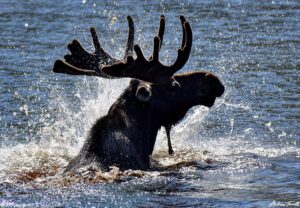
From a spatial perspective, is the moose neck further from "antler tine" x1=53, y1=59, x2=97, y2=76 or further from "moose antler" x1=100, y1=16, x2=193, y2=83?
"antler tine" x1=53, y1=59, x2=97, y2=76

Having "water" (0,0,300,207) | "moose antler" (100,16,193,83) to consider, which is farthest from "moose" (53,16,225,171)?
"water" (0,0,300,207)

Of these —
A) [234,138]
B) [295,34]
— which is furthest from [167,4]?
[234,138]

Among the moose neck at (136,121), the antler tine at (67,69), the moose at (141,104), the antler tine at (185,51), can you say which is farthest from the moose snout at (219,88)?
the antler tine at (67,69)

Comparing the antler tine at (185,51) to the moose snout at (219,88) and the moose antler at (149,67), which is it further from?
the moose snout at (219,88)

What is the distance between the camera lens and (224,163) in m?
9.45

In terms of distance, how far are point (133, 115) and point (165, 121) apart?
1.21ft

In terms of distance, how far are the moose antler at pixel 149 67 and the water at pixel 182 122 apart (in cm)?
54

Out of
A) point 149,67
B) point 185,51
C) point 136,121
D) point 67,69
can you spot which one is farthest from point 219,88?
point 67,69

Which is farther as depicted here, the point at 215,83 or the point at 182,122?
the point at 182,122

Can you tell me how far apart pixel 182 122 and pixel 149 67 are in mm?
2136

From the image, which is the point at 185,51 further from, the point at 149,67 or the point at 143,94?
the point at 143,94

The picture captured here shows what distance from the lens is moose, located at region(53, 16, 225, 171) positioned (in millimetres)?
8648

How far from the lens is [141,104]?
352 inches

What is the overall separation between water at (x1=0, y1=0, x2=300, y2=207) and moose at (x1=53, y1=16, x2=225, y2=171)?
0.24 meters
